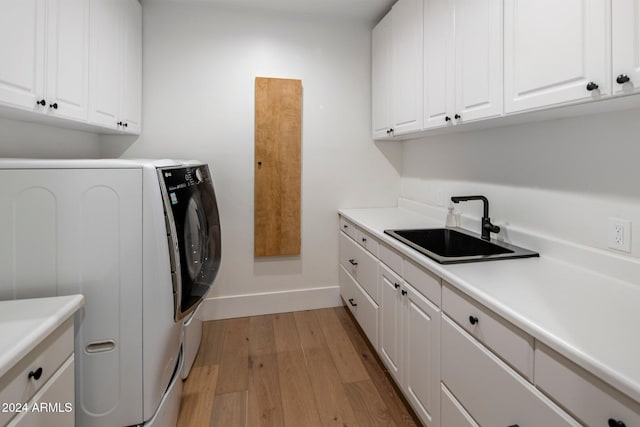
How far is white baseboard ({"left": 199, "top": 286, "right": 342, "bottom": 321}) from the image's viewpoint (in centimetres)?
268

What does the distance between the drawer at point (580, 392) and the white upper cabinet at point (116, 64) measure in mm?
2279

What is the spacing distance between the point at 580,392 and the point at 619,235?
2.55 feet

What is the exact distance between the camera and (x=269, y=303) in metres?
2.78

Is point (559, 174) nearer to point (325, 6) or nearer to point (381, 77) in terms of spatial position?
point (381, 77)


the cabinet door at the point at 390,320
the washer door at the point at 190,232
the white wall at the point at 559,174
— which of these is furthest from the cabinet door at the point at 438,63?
the washer door at the point at 190,232

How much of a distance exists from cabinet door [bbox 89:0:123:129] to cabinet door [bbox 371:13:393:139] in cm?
188

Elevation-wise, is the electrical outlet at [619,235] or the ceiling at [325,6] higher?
the ceiling at [325,6]

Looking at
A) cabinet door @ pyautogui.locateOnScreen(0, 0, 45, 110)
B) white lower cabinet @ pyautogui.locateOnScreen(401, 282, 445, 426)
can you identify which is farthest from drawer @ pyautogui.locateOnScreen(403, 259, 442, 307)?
cabinet door @ pyautogui.locateOnScreen(0, 0, 45, 110)

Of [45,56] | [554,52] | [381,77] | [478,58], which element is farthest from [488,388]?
[381,77]

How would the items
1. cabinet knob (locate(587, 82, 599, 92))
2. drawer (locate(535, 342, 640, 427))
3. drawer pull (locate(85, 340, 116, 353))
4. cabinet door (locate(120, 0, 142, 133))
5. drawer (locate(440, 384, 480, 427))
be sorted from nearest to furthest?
drawer (locate(535, 342, 640, 427)), cabinet knob (locate(587, 82, 599, 92)), drawer (locate(440, 384, 480, 427)), drawer pull (locate(85, 340, 116, 353)), cabinet door (locate(120, 0, 142, 133))

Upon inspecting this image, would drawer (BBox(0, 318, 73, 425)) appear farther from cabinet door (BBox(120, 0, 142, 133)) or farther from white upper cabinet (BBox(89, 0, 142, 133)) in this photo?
cabinet door (BBox(120, 0, 142, 133))

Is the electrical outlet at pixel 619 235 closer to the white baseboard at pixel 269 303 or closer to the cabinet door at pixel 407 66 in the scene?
the cabinet door at pixel 407 66

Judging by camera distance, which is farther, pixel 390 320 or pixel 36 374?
pixel 390 320

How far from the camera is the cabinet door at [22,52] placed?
1.16 metres
